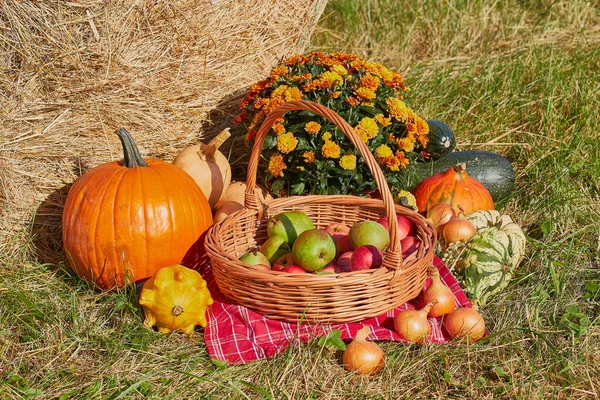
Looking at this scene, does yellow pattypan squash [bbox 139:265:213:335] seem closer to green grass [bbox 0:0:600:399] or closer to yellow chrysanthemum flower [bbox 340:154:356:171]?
green grass [bbox 0:0:600:399]

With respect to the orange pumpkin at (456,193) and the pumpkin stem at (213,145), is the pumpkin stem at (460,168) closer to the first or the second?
the orange pumpkin at (456,193)

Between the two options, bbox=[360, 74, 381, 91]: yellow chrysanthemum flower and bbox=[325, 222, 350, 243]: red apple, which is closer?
bbox=[325, 222, 350, 243]: red apple

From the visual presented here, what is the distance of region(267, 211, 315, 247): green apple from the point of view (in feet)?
10.4

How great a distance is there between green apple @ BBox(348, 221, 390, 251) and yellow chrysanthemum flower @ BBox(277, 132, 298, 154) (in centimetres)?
69

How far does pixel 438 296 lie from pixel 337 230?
65cm

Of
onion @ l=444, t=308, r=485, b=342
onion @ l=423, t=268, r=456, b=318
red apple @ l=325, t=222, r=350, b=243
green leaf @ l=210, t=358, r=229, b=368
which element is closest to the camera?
green leaf @ l=210, t=358, r=229, b=368

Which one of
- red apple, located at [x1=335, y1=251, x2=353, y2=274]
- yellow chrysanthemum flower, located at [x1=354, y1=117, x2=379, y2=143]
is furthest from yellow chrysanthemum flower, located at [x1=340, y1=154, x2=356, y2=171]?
red apple, located at [x1=335, y1=251, x2=353, y2=274]

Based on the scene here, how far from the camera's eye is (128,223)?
315 cm

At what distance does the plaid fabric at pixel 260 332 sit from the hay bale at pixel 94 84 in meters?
1.24

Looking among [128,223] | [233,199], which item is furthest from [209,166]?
[128,223]

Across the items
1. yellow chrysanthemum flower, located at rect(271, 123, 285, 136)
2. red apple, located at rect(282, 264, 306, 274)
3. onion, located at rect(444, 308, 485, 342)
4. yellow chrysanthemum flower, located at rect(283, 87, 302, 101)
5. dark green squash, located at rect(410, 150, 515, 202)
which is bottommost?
dark green squash, located at rect(410, 150, 515, 202)

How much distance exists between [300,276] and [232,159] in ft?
6.03

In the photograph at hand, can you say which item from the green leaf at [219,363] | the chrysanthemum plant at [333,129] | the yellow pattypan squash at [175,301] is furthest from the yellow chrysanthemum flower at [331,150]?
the green leaf at [219,363]

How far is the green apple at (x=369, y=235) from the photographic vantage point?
2.98 m
